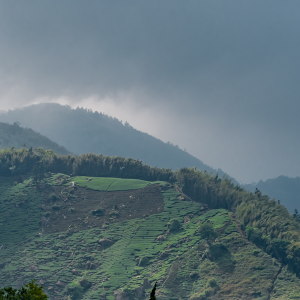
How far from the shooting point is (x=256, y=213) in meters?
53.5

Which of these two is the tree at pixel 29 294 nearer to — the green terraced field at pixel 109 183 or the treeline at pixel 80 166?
the green terraced field at pixel 109 183

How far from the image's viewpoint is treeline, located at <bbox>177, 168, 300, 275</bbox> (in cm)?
4562

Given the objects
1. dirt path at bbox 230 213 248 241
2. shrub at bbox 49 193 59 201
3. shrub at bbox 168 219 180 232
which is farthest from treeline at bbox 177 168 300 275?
shrub at bbox 49 193 59 201

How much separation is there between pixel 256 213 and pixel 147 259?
679 inches

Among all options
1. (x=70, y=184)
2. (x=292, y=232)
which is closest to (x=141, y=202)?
(x=70, y=184)

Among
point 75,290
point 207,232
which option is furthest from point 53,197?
point 207,232

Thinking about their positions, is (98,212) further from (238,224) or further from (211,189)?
(238,224)

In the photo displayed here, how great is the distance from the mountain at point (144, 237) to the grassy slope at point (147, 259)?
0.42 ft

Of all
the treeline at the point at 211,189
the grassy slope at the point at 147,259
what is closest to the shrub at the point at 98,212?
the grassy slope at the point at 147,259

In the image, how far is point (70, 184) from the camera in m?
67.9

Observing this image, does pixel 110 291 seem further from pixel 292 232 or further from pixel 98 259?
pixel 292 232

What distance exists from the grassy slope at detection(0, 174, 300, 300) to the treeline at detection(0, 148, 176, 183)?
12123 millimetres

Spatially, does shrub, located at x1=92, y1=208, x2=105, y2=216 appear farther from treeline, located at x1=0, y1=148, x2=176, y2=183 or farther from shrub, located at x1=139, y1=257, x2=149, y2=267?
treeline, located at x1=0, y1=148, x2=176, y2=183

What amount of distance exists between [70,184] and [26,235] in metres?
14.8
